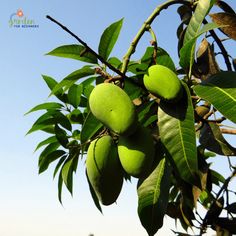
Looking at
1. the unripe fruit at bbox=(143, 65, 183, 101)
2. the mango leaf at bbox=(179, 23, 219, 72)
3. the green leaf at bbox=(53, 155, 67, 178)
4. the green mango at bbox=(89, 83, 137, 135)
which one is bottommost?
the green leaf at bbox=(53, 155, 67, 178)

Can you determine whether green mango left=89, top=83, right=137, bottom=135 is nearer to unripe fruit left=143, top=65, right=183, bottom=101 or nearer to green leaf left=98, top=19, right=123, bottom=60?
unripe fruit left=143, top=65, right=183, bottom=101

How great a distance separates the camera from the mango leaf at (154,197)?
1218mm

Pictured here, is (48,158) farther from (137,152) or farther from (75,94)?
(137,152)

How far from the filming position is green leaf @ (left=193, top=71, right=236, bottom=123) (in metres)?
0.99

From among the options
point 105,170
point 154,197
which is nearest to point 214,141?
point 154,197

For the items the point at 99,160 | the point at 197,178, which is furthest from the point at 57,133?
the point at 197,178

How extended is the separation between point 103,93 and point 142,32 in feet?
0.80

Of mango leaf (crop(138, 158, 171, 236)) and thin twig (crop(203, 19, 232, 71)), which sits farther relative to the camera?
thin twig (crop(203, 19, 232, 71))

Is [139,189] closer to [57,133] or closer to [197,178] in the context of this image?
[197,178]

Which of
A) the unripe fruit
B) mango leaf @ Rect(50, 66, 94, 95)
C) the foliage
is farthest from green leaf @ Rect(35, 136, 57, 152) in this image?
the unripe fruit

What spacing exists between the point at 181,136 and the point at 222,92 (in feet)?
0.50

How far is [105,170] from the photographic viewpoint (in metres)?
1.02

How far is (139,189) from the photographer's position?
1.29 m

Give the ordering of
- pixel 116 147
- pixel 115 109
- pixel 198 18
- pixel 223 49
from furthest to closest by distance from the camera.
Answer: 1. pixel 223 49
2. pixel 198 18
3. pixel 116 147
4. pixel 115 109
